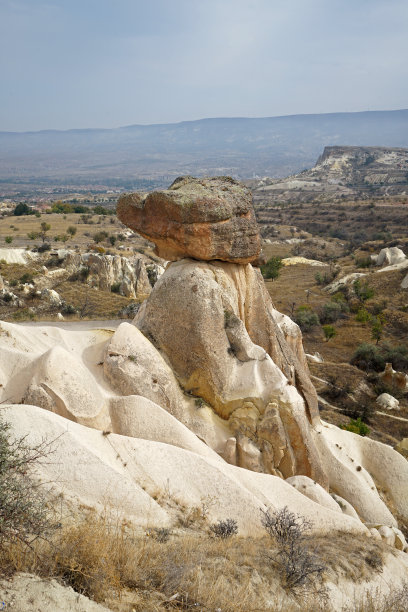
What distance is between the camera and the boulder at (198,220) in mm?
10367

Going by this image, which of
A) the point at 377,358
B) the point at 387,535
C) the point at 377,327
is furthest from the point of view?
the point at 377,327

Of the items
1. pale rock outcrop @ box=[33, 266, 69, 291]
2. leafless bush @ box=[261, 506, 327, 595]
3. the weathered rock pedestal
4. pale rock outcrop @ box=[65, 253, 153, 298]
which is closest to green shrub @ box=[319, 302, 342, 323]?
pale rock outcrop @ box=[65, 253, 153, 298]

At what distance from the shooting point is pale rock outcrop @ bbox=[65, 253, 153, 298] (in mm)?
33125

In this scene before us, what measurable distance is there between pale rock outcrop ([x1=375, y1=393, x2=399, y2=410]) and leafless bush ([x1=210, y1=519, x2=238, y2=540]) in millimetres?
15280

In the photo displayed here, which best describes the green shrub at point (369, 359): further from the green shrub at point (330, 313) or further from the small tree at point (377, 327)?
the green shrub at point (330, 313)

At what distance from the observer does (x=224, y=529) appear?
262 inches

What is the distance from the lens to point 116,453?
7.23 meters

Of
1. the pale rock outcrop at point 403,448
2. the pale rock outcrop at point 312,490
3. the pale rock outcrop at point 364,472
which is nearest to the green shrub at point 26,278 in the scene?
the pale rock outcrop at point 364,472

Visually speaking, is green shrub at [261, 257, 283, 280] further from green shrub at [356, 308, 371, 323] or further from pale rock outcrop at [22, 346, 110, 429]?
pale rock outcrop at [22, 346, 110, 429]

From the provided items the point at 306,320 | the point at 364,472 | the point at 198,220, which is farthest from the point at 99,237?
the point at 364,472

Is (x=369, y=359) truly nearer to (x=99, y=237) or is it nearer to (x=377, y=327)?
(x=377, y=327)

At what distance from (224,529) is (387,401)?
619 inches

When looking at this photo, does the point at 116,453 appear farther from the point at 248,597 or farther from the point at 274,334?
the point at 274,334

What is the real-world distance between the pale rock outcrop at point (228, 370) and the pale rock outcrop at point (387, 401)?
1146 centimetres
